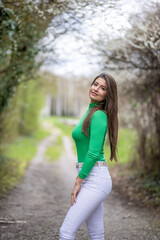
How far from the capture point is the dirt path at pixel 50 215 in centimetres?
400

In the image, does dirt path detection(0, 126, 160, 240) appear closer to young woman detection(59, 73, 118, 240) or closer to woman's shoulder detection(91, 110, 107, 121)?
young woman detection(59, 73, 118, 240)

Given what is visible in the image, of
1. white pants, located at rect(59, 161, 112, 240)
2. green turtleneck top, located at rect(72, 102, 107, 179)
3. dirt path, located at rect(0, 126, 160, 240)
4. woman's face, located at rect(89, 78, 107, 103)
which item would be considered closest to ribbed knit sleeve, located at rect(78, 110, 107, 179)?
green turtleneck top, located at rect(72, 102, 107, 179)

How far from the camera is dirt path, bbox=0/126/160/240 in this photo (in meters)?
4.00

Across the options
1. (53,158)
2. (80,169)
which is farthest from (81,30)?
(53,158)

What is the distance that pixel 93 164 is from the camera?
7.51 feet

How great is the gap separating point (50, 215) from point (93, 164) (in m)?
3.13

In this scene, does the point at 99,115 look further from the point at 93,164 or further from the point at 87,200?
the point at 87,200

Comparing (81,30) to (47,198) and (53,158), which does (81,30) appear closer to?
(47,198)

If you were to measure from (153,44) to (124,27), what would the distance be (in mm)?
630

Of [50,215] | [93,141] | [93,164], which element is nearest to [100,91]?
[93,141]

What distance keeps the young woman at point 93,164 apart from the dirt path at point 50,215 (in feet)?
5.94

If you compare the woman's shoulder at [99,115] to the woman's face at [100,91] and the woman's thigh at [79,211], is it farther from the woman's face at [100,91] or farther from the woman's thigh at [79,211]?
the woman's thigh at [79,211]

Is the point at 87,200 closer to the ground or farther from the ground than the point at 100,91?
closer to the ground

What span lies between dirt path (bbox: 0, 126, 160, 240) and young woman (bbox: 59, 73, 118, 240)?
1.81m
